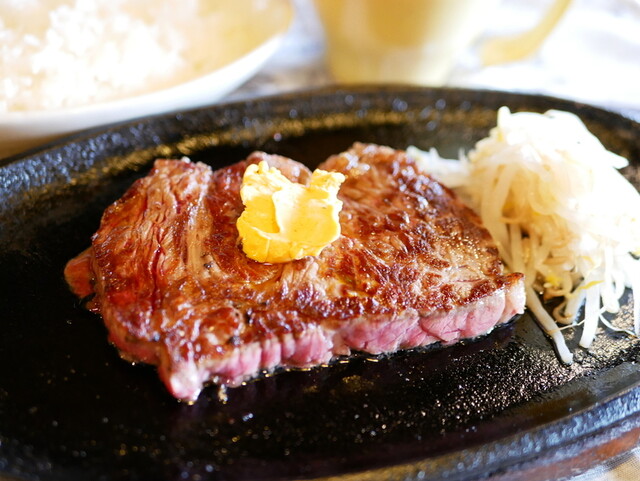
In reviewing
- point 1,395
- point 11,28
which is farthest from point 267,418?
point 11,28

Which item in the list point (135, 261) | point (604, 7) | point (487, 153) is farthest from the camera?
point (604, 7)

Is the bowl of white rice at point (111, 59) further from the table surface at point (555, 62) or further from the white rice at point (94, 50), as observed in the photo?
the table surface at point (555, 62)

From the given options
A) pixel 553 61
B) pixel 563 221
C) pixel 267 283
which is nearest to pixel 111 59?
pixel 267 283

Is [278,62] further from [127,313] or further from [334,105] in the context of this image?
[127,313]

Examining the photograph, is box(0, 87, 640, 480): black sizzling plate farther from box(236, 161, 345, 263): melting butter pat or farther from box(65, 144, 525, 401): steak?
box(236, 161, 345, 263): melting butter pat

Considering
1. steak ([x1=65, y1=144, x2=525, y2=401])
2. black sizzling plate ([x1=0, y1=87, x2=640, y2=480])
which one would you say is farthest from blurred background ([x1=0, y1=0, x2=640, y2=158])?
steak ([x1=65, y1=144, x2=525, y2=401])

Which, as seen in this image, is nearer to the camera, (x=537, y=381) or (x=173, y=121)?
(x=537, y=381)

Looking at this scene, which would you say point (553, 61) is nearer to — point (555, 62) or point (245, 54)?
point (555, 62)
